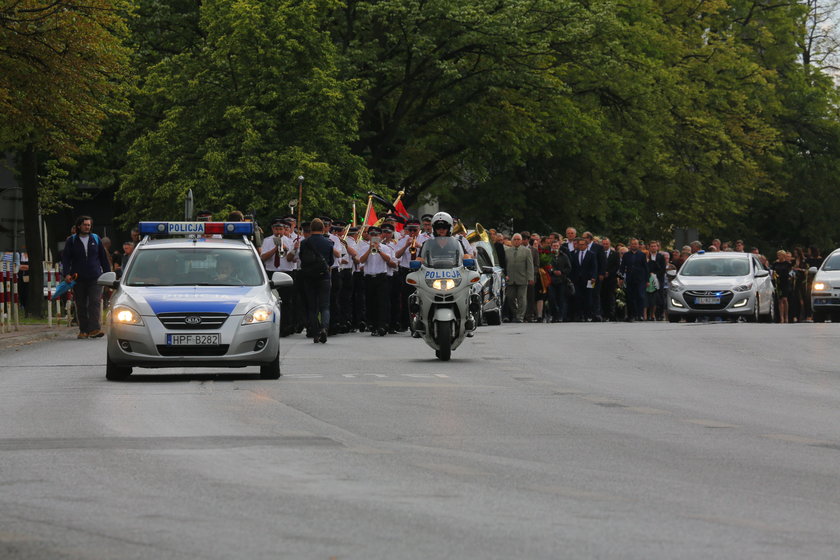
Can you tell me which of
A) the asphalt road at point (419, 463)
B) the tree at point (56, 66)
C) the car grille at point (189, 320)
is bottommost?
the asphalt road at point (419, 463)

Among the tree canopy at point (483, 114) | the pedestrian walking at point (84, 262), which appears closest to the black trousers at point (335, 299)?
the pedestrian walking at point (84, 262)

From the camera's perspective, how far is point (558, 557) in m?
7.47

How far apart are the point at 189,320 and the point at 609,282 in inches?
958

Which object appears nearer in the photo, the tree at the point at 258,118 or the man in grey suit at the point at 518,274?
the man in grey suit at the point at 518,274

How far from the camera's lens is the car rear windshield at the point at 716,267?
3994 centimetres

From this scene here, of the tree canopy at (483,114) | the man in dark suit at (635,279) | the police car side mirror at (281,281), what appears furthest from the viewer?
the tree canopy at (483,114)

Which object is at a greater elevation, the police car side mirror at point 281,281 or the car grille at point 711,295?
the police car side mirror at point 281,281

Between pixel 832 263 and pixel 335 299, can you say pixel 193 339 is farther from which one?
pixel 832 263

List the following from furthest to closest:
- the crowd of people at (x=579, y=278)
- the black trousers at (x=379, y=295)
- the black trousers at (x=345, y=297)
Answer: the crowd of people at (x=579, y=278), the black trousers at (x=345, y=297), the black trousers at (x=379, y=295)

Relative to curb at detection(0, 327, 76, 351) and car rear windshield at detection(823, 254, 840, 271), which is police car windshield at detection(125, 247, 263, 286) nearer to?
curb at detection(0, 327, 76, 351)

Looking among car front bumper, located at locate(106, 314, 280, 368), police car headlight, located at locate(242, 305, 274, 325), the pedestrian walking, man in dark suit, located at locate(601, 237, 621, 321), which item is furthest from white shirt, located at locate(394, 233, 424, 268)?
car front bumper, located at locate(106, 314, 280, 368)

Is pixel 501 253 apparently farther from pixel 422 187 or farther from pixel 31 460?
pixel 31 460

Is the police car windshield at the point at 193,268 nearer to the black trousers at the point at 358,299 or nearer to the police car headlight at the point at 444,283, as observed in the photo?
the police car headlight at the point at 444,283

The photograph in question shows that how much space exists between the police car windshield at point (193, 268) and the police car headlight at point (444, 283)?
299cm
